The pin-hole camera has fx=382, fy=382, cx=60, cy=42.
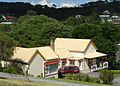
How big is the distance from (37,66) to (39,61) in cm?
79

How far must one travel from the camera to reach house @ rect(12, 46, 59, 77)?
46.2 metres

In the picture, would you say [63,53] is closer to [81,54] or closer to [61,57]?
[61,57]

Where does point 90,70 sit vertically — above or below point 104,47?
below

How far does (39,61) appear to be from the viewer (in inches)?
1868

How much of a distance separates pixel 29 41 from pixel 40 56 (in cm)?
2044

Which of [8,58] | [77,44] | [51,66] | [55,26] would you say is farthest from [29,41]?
[8,58]

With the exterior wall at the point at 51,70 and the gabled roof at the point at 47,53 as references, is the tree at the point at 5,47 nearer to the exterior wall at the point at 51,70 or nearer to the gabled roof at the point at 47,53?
the gabled roof at the point at 47,53

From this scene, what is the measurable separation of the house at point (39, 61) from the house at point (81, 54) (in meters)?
4.36

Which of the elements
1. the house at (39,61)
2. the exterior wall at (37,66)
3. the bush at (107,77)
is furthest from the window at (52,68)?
the bush at (107,77)

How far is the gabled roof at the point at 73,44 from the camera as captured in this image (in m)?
58.3

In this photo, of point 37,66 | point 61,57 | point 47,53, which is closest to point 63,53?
point 61,57

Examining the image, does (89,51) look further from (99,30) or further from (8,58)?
(8,58)

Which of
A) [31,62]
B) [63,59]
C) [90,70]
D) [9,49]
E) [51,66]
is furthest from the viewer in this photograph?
[90,70]

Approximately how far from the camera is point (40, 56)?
47688mm
